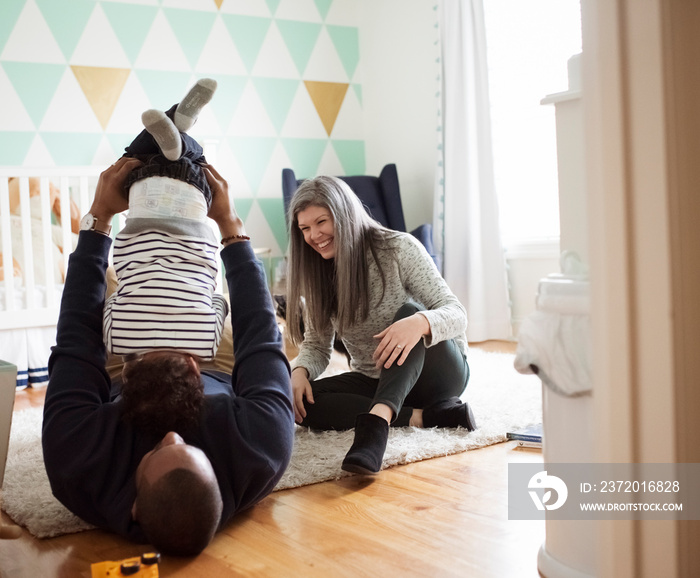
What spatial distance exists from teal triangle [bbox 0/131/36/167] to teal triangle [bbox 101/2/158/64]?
691 millimetres

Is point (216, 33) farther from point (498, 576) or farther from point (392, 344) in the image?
point (498, 576)

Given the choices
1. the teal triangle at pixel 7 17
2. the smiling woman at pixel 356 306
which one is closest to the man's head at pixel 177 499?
the smiling woman at pixel 356 306

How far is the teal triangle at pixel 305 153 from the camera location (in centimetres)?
432

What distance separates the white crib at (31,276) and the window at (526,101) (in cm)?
192

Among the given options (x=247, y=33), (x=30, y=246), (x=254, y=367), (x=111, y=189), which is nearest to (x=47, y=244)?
(x=30, y=246)

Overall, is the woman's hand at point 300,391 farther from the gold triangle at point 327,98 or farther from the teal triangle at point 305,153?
the gold triangle at point 327,98

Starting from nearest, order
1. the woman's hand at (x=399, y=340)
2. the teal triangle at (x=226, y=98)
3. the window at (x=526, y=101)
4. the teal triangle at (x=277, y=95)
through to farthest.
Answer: the woman's hand at (x=399, y=340) → the window at (x=526, y=101) → the teal triangle at (x=226, y=98) → the teal triangle at (x=277, y=95)

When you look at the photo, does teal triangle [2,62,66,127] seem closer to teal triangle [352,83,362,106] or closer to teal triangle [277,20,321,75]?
teal triangle [277,20,321,75]

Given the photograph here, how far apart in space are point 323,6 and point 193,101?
3313 millimetres

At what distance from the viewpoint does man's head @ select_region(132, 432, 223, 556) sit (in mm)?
1000

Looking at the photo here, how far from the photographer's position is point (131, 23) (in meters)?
3.82

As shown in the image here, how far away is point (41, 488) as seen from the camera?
1.50m

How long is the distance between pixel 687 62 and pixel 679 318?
0.25m

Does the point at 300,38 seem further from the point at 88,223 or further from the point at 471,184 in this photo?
Answer: the point at 88,223
